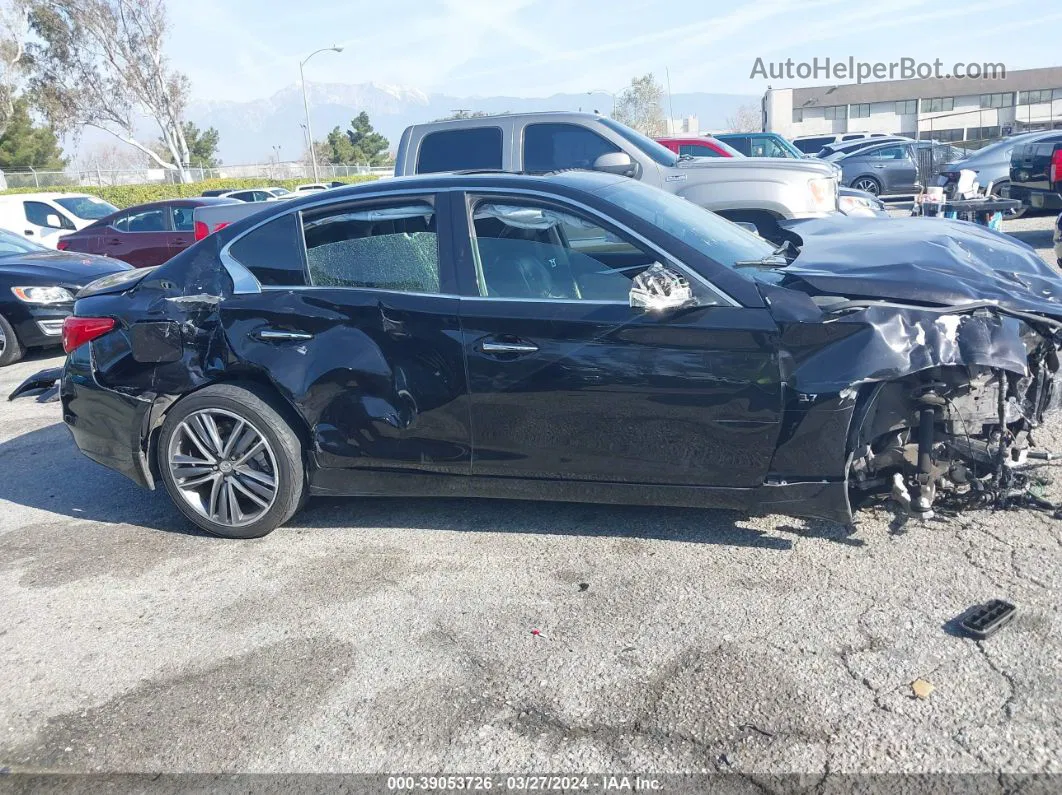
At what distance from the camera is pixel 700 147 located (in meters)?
12.1

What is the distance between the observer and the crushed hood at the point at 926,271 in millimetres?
3627

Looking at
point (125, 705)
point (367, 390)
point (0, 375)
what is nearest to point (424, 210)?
point (367, 390)

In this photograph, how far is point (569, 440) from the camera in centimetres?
394

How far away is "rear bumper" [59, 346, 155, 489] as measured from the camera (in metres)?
4.55

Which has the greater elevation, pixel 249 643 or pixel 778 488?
pixel 778 488

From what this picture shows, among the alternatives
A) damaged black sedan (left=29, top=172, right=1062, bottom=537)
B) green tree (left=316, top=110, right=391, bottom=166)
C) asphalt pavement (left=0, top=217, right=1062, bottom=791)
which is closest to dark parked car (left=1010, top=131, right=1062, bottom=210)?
damaged black sedan (left=29, top=172, right=1062, bottom=537)

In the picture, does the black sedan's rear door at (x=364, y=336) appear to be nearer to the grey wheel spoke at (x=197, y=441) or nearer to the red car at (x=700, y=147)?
the grey wheel spoke at (x=197, y=441)

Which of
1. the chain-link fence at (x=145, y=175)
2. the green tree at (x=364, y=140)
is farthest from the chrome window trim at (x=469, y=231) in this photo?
the green tree at (x=364, y=140)

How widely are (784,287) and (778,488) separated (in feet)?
2.81

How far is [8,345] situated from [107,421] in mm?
5659

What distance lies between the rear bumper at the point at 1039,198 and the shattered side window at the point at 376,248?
11.3 metres

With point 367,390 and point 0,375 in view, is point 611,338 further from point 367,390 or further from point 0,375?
point 0,375

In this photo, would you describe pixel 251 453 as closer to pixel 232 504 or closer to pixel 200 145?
pixel 232 504

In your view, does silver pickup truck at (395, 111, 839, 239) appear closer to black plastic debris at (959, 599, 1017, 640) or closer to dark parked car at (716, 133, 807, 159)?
black plastic debris at (959, 599, 1017, 640)
